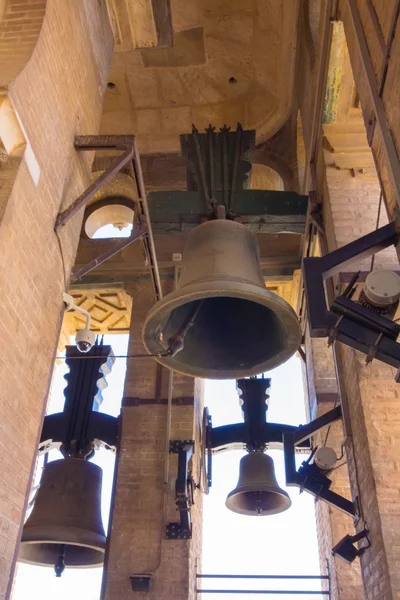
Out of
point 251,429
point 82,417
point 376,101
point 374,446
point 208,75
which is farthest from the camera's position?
point 208,75

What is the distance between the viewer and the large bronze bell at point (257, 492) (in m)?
5.97

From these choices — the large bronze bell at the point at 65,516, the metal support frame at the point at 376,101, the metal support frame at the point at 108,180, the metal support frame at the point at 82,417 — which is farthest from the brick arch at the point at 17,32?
the large bronze bell at the point at 65,516

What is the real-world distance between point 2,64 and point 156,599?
5.41 m

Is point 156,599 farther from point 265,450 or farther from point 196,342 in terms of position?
point 196,342

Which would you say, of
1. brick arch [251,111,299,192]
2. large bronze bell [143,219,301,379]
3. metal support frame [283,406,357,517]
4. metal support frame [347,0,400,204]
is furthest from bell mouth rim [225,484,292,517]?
brick arch [251,111,299,192]

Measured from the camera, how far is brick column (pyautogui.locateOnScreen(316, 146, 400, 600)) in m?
4.11

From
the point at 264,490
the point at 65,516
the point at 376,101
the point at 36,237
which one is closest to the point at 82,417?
the point at 65,516

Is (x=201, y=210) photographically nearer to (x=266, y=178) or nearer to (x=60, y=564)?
(x=60, y=564)

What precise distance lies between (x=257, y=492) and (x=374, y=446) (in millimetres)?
2149

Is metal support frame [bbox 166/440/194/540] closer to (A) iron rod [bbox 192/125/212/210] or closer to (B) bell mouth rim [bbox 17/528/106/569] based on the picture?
(B) bell mouth rim [bbox 17/528/106/569]

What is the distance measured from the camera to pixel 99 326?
1016 cm

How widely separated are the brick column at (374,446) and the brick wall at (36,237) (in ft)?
8.26

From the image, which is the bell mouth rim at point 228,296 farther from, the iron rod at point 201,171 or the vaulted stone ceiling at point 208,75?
the vaulted stone ceiling at point 208,75

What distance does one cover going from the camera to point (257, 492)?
627 centimetres
